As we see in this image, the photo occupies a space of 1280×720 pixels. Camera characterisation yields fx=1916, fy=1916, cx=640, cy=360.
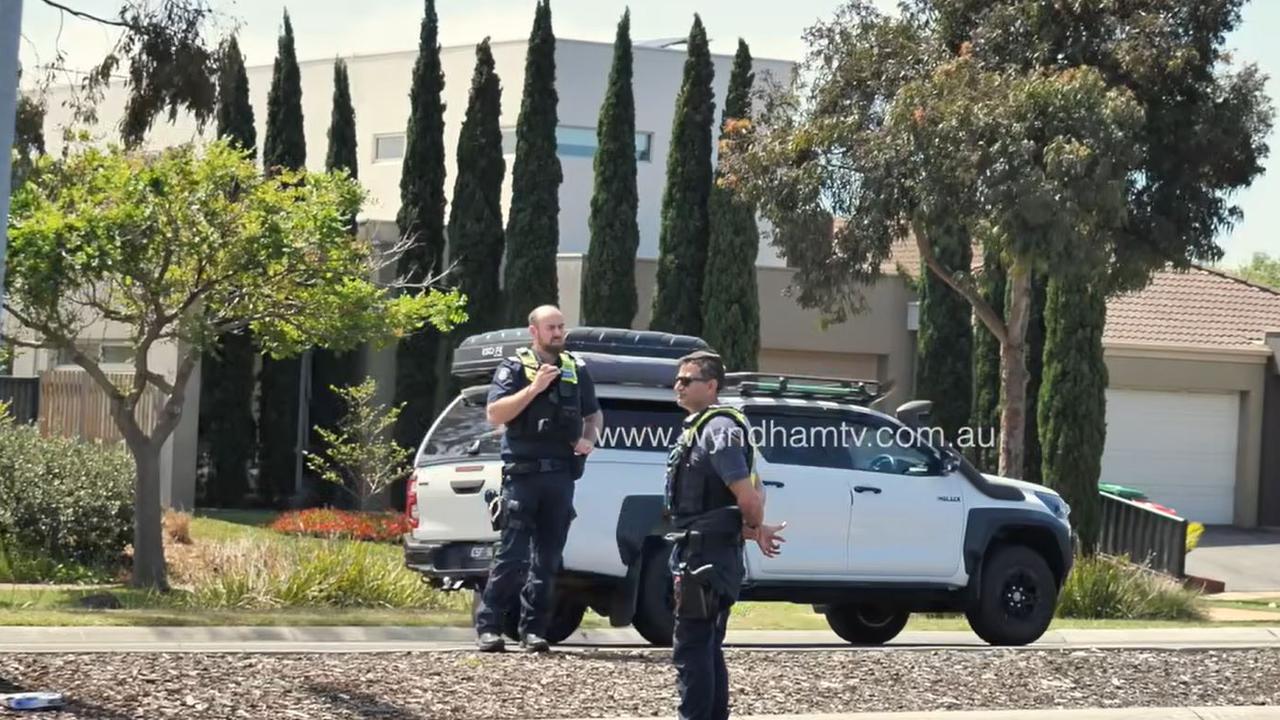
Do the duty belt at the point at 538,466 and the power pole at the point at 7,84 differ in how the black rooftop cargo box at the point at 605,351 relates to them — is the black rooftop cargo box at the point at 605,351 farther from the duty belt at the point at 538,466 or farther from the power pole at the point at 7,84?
the power pole at the point at 7,84

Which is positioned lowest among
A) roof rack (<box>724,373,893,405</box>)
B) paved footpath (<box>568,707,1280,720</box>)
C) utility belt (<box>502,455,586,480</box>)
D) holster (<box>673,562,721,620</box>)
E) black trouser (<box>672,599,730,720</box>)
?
paved footpath (<box>568,707,1280,720</box>)

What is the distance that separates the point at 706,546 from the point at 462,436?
513 centimetres

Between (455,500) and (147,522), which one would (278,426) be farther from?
(455,500)

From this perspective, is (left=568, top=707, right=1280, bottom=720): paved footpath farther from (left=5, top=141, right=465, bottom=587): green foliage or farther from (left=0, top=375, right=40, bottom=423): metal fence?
(left=0, top=375, right=40, bottom=423): metal fence

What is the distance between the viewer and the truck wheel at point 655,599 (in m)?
12.5

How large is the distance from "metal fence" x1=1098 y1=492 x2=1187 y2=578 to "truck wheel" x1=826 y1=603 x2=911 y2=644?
11480 millimetres

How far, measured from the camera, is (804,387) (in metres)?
13.4

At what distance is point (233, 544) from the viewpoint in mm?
18734

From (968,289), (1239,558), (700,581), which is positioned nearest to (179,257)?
(968,289)

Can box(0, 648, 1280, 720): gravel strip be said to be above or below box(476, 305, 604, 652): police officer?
below

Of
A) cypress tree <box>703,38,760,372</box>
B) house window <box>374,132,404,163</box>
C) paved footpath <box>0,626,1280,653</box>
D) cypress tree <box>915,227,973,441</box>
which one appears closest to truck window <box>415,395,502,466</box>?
paved footpath <box>0,626,1280,653</box>

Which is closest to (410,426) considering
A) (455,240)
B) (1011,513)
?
(455,240)

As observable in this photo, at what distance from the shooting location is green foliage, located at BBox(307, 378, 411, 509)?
2684cm

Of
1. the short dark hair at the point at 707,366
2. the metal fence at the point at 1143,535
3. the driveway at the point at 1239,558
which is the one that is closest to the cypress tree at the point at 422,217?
the metal fence at the point at 1143,535
